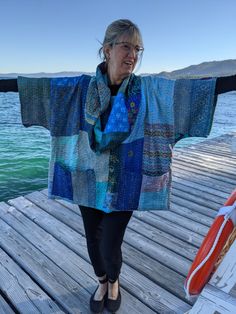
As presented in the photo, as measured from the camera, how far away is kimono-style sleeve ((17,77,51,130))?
203 cm

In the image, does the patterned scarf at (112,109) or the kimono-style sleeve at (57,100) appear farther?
the kimono-style sleeve at (57,100)

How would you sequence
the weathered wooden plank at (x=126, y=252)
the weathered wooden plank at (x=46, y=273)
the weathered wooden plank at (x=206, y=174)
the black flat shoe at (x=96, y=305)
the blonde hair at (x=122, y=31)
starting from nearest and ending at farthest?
the blonde hair at (x=122, y=31) → the black flat shoe at (x=96, y=305) → the weathered wooden plank at (x=46, y=273) → the weathered wooden plank at (x=126, y=252) → the weathered wooden plank at (x=206, y=174)

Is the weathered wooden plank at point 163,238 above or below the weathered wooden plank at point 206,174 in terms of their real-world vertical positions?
above

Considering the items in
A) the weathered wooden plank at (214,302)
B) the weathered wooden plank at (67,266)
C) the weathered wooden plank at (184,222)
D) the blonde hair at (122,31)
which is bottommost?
the weathered wooden plank at (67,266)

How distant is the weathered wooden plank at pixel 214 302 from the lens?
1336mm

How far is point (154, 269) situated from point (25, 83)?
201 centimetres

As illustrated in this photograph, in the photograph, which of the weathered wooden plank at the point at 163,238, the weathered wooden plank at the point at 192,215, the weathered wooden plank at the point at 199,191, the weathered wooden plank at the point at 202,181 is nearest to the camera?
the weathered wooden plank at the point at 163,238

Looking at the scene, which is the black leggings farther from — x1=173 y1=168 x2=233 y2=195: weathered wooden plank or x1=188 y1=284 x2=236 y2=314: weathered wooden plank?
x1=173 y1=168 x2=233 y2=195: weathered wooden plank

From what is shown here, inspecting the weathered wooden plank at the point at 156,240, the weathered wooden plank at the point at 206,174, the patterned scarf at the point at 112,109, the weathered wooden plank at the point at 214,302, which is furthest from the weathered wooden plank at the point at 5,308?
the weathered wooden plank at the point at 206,174

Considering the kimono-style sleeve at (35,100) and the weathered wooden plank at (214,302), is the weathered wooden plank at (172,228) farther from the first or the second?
the kimono-style sleeve at (35,100)

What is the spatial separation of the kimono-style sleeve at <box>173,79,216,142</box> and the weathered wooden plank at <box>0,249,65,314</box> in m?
1.71

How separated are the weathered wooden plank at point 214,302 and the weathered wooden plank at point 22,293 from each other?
1.42 metres

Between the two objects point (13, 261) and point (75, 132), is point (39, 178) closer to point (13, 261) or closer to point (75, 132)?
point (13, 261)

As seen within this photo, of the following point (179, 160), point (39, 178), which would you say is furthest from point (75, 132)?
point (39, 178)
